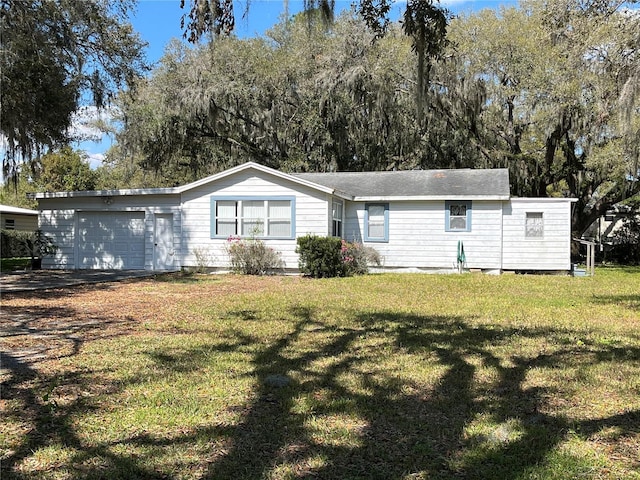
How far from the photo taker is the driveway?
11430mm

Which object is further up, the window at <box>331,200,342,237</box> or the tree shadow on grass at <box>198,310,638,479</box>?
the window at <box>331,200,342,237</box>

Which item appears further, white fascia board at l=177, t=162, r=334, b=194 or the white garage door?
the white garage door

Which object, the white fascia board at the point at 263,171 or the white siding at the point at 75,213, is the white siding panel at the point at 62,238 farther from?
the white fascia board at the point at 263,171

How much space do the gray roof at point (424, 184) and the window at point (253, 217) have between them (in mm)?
1807

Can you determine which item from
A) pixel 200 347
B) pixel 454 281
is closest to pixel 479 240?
pixel 454 281

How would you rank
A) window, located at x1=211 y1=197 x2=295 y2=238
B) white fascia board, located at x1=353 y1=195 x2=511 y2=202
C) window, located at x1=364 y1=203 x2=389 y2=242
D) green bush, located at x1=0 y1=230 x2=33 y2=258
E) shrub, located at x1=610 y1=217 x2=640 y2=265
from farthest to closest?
green bush, located at x1=0 y1=230 x2=33 y2=258, shrub, located at x1=610 y1=217 x2=640 y2=265, window, located at x1=364 y1=203 x2=389 y2=242, window, located at x1=211 y1=197 x2=295 y2=238, white fascia board, located at x1=353 y1=195 x2=511 y2=202

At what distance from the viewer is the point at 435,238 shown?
1556 cm

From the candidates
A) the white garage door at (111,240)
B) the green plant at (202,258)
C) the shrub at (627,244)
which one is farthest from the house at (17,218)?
the shrub at (627,244)

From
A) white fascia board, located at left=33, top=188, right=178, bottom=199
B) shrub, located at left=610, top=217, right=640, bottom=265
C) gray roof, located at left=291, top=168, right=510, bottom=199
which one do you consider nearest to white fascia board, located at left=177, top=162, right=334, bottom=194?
white fascia board, located at left=33, top=188, right=178, bottom=199

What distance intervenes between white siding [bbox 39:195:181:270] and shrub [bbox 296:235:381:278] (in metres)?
4.60

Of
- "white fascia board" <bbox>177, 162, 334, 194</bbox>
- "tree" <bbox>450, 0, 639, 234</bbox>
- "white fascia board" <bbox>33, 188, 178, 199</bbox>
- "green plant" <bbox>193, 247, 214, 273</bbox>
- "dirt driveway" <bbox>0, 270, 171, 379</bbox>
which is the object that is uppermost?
"tree" <bbox>450, 0, 639, 234</bbox>

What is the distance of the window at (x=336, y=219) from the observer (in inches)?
605

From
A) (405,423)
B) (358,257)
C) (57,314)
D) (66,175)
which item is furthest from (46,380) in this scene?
(66,175)

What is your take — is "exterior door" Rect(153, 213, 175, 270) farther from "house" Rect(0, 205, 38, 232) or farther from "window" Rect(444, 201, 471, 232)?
"house" Rect(0, 205, 38, 232)
